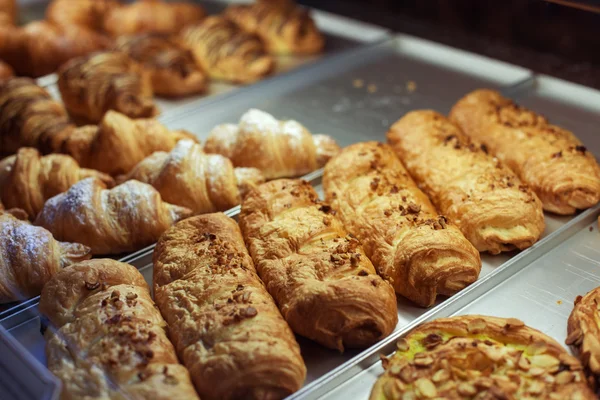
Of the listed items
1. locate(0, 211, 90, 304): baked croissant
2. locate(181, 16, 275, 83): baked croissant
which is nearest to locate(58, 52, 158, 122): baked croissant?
locate(181, 16, 275, 83): baked croissant

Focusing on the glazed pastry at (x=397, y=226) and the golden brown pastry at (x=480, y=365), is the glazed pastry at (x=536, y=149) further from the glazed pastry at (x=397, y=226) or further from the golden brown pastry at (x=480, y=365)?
the golden brown pastry at (x=480, y=365)

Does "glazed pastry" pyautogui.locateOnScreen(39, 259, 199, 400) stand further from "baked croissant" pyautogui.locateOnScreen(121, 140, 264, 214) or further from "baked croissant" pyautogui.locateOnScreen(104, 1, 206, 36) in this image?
"baked croissant" pyautogui.locateOnScreen(104, 1, 206, 36)

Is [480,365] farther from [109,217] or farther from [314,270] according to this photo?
[109,217]

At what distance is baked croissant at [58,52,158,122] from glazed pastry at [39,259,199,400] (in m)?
1.87

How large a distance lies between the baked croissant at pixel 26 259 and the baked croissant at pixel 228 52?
2.30m

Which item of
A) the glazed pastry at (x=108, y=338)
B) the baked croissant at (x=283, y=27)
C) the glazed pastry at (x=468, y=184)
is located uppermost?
the baked croissant at (x=283, y=27)

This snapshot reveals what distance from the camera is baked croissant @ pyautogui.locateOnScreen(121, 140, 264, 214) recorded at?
326 centimetres

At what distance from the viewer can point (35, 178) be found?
3369 millimetres

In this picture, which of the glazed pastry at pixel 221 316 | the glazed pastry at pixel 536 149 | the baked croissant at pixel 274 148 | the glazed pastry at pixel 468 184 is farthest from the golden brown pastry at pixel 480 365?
the baked croissant at pixel 274 148

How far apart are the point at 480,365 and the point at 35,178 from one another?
2313mm

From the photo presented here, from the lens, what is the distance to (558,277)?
9.24ft

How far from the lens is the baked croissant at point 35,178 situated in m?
3.32

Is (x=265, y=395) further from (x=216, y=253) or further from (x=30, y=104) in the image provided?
(x=30, y=104)

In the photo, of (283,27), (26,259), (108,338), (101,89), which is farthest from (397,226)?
(283,27)
